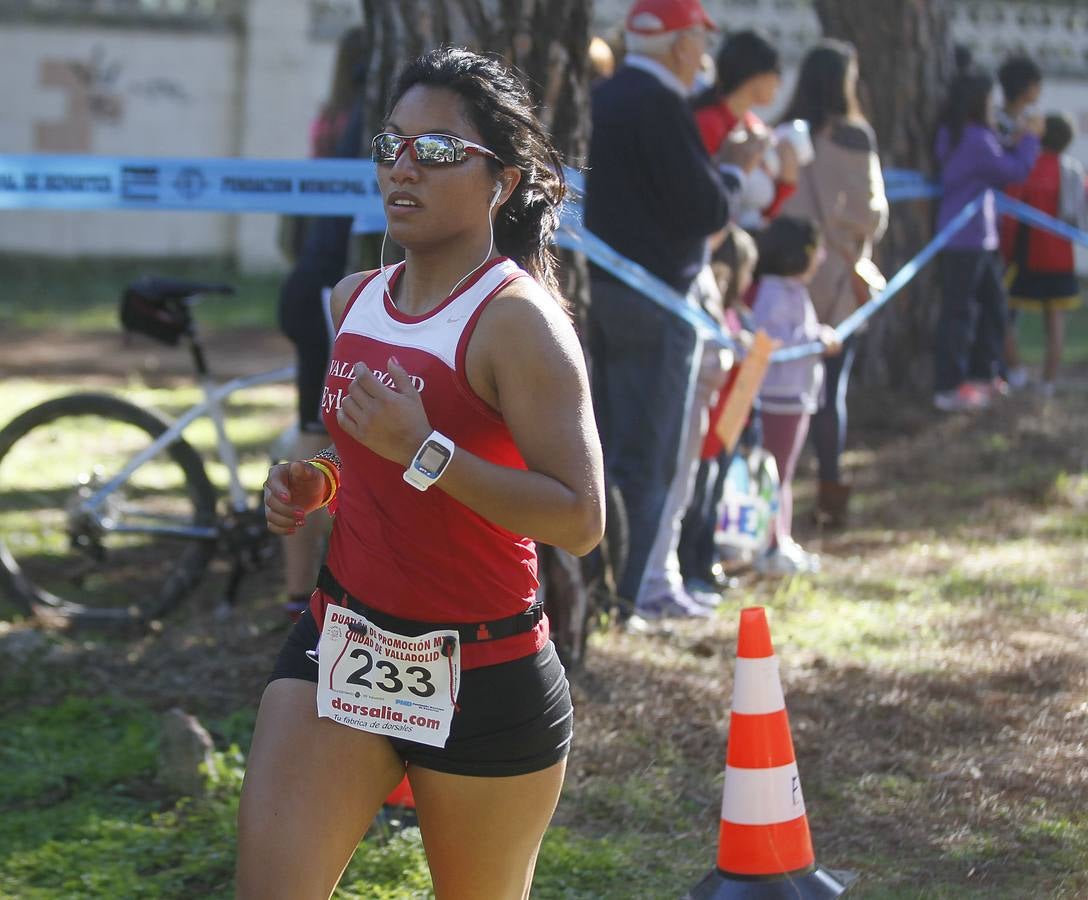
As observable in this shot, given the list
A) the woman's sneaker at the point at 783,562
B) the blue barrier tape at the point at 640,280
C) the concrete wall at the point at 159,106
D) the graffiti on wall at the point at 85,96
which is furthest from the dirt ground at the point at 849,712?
the graffiti on wall at the point at 85,96

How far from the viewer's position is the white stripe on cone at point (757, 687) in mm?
3797

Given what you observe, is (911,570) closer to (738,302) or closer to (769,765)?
(738,302)

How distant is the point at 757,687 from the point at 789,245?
3818 millimetres

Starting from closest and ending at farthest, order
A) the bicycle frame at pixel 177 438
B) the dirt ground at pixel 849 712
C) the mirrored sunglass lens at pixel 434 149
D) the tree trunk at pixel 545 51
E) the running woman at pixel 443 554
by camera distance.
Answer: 1. the running woman at pixel 443 554
2. the mirrored sunglass lens at pixel 434 149
3. the dirt ground at pixel 849 712
4. the tree trunk at pixel 545 51
5. the bicycle frame at pixel 177 438

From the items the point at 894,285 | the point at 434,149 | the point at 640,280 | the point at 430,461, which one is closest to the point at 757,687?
the point at 430,461

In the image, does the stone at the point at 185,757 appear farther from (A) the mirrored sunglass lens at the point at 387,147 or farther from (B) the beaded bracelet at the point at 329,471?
(A) the mirrored sunglass lens at the point at 387,147

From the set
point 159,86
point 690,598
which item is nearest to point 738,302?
point 690,598

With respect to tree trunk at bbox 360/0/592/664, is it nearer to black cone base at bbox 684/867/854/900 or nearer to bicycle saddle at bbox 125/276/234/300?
bicycle saddle at bbox 125/276/234/300

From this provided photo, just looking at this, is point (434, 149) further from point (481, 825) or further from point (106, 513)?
point (106, 513)

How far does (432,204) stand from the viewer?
2.95 m

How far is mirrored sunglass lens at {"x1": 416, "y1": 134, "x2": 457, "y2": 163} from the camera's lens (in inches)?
116

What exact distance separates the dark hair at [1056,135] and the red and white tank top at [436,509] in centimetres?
970

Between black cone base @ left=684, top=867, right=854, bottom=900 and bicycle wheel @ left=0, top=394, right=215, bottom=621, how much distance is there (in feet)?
10.1

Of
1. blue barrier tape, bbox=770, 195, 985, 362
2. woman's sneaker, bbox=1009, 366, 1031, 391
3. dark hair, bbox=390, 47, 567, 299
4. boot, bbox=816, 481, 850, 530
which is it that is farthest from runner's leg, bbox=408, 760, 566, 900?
woman's sneaker, bbox=1009, 366, 1031, 391
